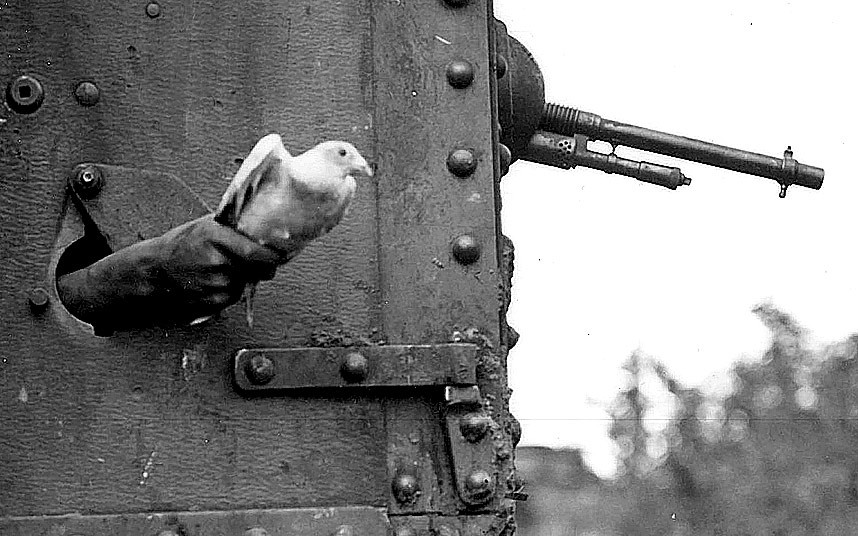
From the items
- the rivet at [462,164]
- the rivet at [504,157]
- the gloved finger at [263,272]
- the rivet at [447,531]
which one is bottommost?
the rivet at [447,531]

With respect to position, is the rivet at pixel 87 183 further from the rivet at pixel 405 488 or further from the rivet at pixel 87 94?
the rivet at pixel 405 488

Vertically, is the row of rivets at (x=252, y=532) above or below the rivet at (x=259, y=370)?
below

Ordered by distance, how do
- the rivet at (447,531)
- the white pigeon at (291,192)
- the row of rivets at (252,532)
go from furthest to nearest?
the rivet at (447,531) < the row of rivets at (252,532) < the white pigeon at (291,192)

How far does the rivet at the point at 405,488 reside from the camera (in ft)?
8.38

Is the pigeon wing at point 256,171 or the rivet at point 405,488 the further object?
the rivet at point 405,488

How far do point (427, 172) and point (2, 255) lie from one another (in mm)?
626

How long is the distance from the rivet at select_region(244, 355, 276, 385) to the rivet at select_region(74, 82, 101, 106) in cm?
44

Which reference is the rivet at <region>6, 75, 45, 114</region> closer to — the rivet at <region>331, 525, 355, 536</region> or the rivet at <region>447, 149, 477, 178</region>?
the rivet at <region>447, 149, 477, 178</region>

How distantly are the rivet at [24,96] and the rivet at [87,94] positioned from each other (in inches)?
2.0

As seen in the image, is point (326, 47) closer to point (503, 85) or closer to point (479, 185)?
point (479, 185)

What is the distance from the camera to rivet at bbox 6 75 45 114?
262cm

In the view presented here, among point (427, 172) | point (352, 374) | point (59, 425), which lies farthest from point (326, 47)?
point (59, 425)

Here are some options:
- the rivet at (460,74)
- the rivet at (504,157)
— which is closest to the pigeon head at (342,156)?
the rivet at (460,74)

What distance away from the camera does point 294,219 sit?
229 cm
